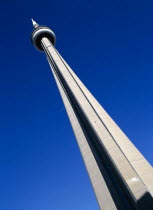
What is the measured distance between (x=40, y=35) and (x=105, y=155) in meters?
27.8

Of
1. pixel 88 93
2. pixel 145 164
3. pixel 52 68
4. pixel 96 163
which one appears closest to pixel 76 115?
pixel 88 93

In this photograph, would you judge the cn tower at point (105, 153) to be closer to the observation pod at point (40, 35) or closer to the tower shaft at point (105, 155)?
the tower shaft at point (105, 155)

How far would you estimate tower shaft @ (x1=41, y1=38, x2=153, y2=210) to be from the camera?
1544 centimetres

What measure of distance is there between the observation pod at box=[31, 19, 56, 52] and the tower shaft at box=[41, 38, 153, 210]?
412 inches

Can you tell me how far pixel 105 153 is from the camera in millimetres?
21703

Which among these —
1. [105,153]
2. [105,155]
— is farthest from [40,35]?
[105,153]

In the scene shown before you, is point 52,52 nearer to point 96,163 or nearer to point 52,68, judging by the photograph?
point 52,68

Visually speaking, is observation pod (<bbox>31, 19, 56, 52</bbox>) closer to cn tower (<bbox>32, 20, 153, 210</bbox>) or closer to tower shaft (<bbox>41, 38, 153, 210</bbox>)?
cn tower (<bbox>32, 20, 153, 210</bbox>)

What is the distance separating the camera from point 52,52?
3716 cm

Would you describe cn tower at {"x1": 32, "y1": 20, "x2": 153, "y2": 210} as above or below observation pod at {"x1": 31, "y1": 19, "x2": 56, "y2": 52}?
below

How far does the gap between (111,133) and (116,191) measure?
4.83 meters

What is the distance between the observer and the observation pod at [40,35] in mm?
44438

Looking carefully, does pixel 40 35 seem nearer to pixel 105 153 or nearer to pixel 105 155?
pixel 105 155

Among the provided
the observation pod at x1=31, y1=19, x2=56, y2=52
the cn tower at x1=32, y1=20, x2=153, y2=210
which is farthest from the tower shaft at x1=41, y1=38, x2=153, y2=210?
the observation pod at x1=31, y1=19, x2=56, y2=52
